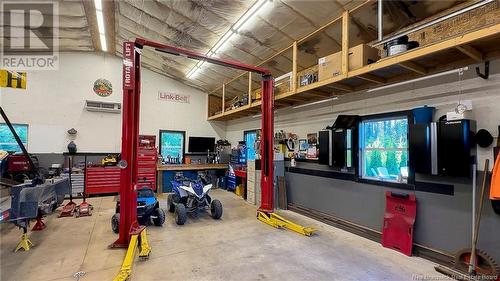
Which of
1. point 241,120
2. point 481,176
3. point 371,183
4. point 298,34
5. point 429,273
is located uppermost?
point 298,34

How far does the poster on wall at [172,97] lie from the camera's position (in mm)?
8910

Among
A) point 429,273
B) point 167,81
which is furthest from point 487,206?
point 167,81

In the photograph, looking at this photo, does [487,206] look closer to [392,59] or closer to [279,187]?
[392,59]

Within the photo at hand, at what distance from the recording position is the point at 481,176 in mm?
2973

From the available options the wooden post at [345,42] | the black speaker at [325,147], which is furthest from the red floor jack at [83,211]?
the wooden post at [345,42]

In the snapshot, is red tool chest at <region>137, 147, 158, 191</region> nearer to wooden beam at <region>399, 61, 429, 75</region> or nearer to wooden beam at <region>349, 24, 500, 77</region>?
wooden beam at <region>349, 24, 500, 77</region>

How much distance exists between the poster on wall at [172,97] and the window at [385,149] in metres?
6.70

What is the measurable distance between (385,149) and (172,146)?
7.20 m

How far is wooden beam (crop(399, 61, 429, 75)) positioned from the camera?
3.26 metres

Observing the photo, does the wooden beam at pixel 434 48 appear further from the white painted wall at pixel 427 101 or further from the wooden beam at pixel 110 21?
the wooden beam at pixel 110 21

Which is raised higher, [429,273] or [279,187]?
[279,187]

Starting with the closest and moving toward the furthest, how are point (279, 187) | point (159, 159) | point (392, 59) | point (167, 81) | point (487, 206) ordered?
point (487, 206), point (392, 59), point (279, 187), point (159, 159), point (167, 81)

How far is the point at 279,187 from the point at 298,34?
352 cm

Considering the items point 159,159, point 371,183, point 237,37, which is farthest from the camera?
point 159,159
